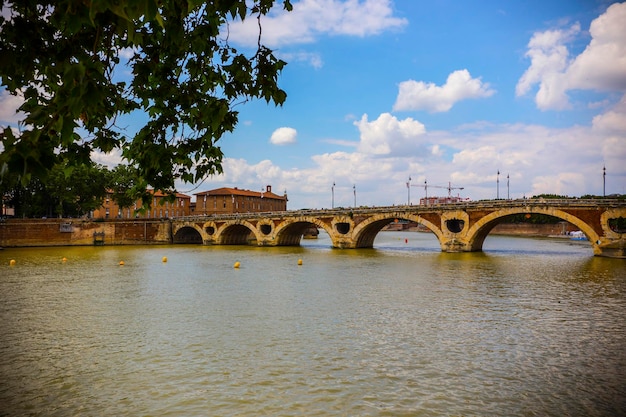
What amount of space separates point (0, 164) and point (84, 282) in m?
30.2

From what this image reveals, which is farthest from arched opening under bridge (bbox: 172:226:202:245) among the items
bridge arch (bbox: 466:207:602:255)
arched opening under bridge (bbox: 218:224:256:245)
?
bridge arch (bbox: 466:207:602:255)

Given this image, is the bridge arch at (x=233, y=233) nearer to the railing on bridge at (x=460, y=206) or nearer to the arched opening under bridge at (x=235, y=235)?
the arched opening under bridge at (x=235, y=235)

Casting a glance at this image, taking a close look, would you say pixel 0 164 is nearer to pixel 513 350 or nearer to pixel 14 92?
pixel 14 92

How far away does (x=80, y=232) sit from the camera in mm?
76562

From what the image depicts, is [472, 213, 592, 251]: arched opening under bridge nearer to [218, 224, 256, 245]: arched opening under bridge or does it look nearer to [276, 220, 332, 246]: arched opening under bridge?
[276, 220, 332, 246]: arched opening under bridge

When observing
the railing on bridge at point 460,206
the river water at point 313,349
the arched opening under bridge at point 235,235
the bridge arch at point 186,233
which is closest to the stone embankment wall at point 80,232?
the bridge arch at point 186,233

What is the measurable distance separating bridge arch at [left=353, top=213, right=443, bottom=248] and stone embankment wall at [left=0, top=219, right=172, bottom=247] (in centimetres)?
3770

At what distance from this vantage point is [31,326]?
734 inches

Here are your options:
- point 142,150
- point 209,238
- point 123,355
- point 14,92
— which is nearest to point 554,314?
point 123,355

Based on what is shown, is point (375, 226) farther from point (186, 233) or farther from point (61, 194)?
point (61, 194)

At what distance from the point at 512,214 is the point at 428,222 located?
10114 millimetres

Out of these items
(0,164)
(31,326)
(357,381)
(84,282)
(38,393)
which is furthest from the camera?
(84,282)

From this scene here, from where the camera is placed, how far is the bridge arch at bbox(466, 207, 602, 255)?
47594 mm

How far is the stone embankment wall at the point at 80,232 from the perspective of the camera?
7038 centimetres
